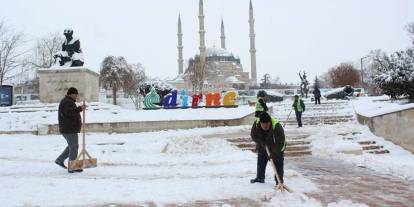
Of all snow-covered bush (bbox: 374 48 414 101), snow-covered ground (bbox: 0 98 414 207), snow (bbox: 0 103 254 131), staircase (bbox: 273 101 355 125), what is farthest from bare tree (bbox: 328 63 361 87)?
snow-covered ground (bbox: 0 98 414 207)

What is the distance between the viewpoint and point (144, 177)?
8359 mm

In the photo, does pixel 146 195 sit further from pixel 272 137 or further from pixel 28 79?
pixel 28 79

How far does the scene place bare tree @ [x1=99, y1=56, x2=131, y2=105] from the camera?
51.8 metres

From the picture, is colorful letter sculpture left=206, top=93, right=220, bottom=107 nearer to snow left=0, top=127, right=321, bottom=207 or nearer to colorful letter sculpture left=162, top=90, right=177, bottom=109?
colorful letter sculpture left=162, top=90, right=177, bottom=109

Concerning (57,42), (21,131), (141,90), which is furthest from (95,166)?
(57,42)

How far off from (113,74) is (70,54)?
30.2 m

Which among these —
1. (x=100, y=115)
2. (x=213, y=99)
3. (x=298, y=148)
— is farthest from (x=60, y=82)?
(x=298, y=148)

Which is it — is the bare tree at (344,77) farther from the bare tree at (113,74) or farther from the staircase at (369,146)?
the staircase at (369,146)

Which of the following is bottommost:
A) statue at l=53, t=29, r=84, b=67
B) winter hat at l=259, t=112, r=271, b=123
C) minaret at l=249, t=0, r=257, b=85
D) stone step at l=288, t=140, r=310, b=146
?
stone step at l=288, t=140, r=310, b=146

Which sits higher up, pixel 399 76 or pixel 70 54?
pixel 70 54

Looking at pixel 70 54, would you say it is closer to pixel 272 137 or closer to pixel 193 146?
pixel 193 146

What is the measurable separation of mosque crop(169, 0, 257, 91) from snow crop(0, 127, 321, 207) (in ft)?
220

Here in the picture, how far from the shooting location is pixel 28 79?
177 feet

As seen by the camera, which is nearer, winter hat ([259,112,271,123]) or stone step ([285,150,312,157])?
winter hat ([259,112,271,123])
